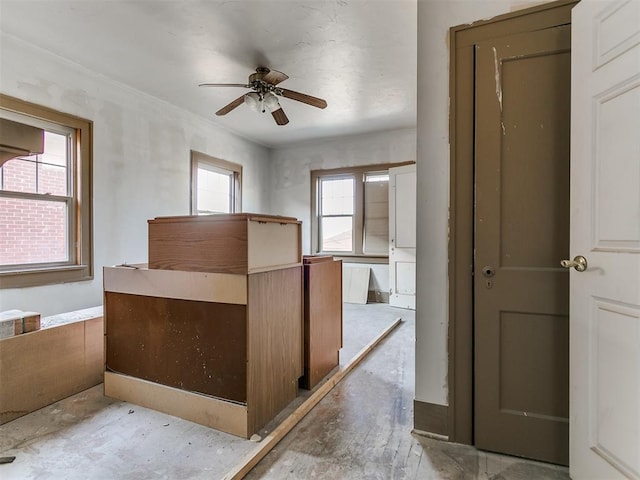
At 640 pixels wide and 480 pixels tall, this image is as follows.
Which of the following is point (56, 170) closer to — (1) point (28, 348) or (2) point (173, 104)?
(2) point (173, 104)

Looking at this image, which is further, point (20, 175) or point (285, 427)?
point (20, 175)

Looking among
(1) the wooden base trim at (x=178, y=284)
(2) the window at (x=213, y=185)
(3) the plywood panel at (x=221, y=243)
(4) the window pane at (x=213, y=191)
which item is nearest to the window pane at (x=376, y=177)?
(2) the window at (x=213, y=185)

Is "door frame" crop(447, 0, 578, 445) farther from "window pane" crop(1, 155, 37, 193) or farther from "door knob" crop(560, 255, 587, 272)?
"window pane" crop(1, 155, 37, 193)

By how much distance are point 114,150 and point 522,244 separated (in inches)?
153

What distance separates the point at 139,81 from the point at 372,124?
3.13 meters

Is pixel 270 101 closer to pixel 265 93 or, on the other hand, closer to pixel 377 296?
pixel 265 93

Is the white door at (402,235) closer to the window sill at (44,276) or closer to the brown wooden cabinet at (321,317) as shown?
the brown wooden cabinet at (321,317)

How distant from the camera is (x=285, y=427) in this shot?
184cm

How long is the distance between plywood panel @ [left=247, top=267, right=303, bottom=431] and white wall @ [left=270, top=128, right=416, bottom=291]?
3.61 m

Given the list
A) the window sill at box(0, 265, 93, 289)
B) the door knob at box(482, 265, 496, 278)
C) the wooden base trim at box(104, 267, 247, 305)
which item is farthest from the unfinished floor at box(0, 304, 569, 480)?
the window sill at box(0, 265, 93, 289)

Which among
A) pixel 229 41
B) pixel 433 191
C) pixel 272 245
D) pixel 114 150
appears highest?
pixel 229 41

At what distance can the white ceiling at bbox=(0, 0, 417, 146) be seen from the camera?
244 centimetres

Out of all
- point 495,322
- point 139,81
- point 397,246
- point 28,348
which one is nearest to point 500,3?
point 495,322

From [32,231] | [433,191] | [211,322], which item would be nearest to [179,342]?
[211,322]
